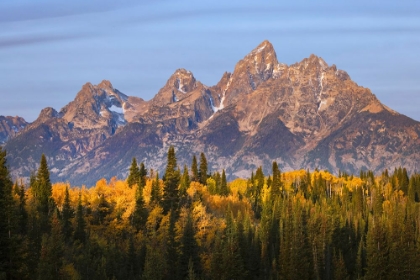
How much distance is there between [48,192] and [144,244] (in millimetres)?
33082

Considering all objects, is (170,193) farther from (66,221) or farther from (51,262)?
(51,262)

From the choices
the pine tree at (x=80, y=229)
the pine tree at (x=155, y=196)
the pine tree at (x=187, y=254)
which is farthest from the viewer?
the pine tree at (x=155, y=196)

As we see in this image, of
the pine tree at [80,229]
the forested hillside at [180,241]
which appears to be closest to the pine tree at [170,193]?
the forested hillside at [180,241]

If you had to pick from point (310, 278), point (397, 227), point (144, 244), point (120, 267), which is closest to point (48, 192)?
point (144, 244)

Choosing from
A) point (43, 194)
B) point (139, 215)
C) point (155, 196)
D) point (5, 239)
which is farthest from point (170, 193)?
point (5, 239)

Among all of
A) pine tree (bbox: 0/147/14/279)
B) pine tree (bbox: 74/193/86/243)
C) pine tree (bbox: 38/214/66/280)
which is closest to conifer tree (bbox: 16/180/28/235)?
pine tree (bbox: 74/193/86/243)

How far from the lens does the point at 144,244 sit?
543ft

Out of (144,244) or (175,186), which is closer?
(144,244)

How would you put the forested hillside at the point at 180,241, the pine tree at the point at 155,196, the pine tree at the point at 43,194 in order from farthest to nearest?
the pine tree at the point at 155,196
the pine tree at the point at 43,194
the forested hillside at the point at 180,241

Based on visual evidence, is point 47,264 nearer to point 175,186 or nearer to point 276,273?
point 276,273

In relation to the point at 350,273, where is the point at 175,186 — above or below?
above

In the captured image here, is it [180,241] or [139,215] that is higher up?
[139,215]

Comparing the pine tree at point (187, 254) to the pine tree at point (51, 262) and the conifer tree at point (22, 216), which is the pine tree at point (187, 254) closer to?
the pine tree at point (51, 262)

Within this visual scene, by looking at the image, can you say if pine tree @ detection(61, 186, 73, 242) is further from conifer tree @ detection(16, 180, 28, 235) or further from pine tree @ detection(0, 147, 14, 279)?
pine tree @ detection(0, 147, 14, 279)
